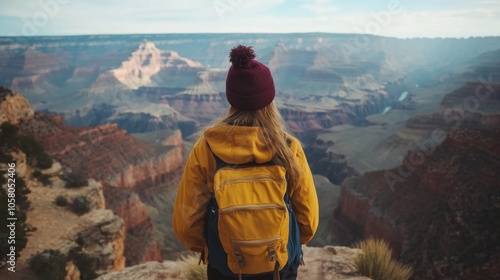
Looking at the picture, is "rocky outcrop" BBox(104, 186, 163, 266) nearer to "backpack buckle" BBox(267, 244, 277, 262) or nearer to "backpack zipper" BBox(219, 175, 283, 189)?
"backpack buckle" BBox(267, 244, 277, 262)

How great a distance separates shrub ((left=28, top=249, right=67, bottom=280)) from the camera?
1010 cm

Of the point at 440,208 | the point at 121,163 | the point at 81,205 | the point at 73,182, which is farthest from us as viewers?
the point at 121,163

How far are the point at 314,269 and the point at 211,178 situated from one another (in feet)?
15.7

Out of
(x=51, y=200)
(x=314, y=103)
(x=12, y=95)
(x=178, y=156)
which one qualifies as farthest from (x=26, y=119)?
(x=314, y=103)

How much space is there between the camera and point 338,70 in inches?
5842

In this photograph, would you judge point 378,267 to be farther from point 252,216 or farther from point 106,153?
point 106,153

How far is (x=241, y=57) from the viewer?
3139 millimetres

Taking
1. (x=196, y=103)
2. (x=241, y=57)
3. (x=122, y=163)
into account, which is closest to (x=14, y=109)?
(x=122, y=163)

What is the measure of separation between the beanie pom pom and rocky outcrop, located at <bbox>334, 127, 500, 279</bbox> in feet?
42.2

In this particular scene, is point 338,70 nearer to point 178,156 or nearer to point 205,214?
point 178,156

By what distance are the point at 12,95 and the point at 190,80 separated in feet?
438

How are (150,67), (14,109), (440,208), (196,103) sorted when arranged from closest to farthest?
(440,208) → (14,109) → (196,103) → (150,67)

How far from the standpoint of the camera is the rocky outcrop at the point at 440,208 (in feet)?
44.6

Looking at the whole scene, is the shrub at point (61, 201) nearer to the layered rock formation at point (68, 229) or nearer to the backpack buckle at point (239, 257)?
the layered rock formation at point (68, 229)
